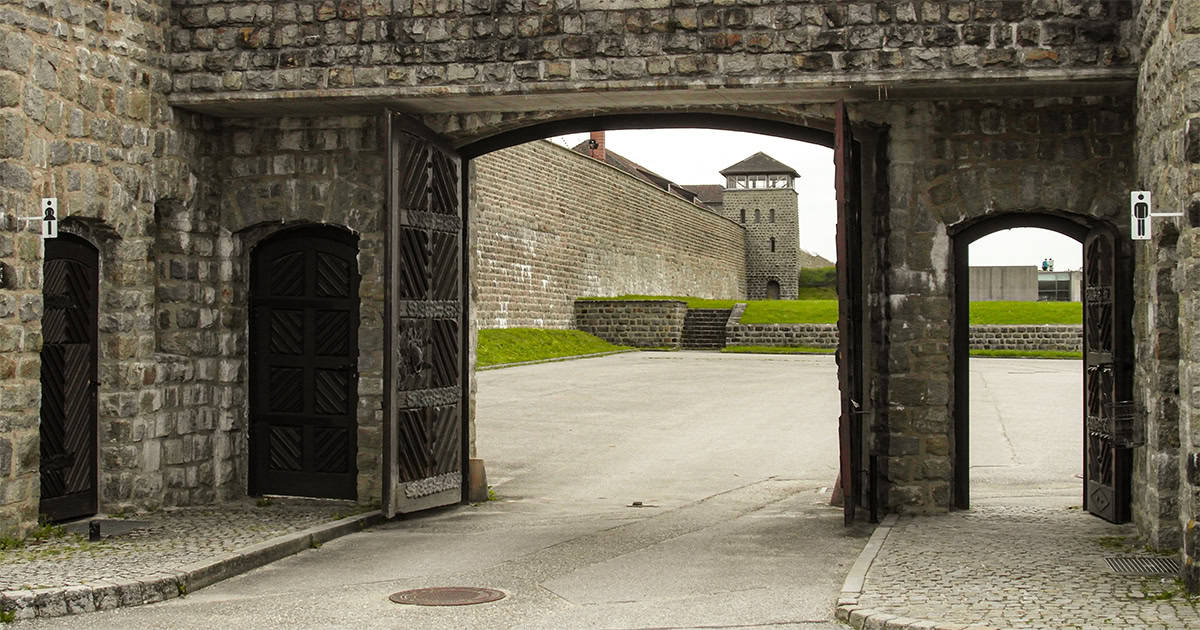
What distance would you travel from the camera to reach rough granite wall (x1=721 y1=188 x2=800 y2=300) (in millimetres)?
78750

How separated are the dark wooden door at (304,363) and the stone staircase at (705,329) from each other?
105 ft

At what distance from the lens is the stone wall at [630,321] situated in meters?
42.1

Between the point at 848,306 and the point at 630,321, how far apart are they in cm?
3351

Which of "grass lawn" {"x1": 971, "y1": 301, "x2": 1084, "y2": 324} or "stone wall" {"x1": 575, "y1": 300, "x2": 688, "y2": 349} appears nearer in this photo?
"grass lawn" {"x1": 971, "y1": 301, "x2": 1084, "y2": 324}

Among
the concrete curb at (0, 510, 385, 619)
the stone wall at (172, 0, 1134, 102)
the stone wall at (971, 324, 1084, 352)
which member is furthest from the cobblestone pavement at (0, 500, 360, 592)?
the stone wall at (971, 324, 1084, 352)

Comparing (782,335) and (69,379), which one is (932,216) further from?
(782,335)

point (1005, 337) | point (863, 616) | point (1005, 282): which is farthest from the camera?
point (1005, 282)

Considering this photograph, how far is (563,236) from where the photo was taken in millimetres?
41156

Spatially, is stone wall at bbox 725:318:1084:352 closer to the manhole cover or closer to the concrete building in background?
the concrete building in background

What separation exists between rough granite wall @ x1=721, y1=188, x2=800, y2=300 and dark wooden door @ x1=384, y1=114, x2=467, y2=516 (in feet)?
223

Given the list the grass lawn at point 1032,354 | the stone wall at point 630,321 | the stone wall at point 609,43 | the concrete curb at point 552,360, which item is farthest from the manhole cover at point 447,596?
the stone wall at point 630,321

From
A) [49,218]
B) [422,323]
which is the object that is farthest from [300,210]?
[49,218]

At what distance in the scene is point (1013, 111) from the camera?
9.70 meters

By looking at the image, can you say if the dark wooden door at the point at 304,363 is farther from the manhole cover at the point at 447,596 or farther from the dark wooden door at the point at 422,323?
the manhole cover at the point at 447,596
